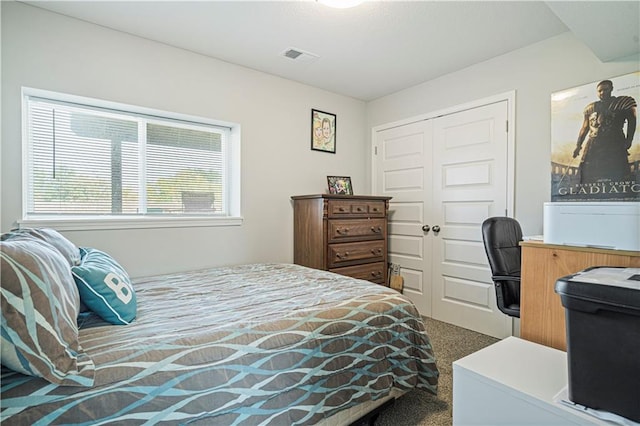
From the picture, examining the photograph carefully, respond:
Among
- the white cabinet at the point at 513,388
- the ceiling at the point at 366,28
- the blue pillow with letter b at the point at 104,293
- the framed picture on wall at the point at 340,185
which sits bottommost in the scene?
the white cabinet at the point at 513,388

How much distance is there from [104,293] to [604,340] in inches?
69.0

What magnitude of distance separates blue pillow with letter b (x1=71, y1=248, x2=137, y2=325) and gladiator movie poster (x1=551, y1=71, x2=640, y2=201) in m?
2.90

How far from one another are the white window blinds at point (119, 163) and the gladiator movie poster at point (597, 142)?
285 centimetres

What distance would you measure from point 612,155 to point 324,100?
260cm

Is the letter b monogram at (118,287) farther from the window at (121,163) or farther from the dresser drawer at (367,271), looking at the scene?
the dresser drawer at (367,271)

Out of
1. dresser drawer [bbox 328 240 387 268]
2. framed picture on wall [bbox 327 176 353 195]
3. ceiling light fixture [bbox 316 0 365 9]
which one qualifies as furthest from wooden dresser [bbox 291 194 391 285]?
ceiling light fixture [bbox 316 0 365 9]

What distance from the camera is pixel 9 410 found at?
2.73 ft

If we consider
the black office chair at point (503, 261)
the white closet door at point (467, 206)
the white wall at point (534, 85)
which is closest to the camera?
the black office chair at point (503, 261)

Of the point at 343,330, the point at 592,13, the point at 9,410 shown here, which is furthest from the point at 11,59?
the point at 592,13

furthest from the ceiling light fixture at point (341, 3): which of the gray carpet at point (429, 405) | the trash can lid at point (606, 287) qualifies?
the gray carpet at point (429, 405)

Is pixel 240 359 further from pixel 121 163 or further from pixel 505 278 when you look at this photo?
pixel 121 163

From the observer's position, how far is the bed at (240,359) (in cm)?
95

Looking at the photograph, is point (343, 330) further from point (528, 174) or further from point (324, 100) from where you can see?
point (324, 100)

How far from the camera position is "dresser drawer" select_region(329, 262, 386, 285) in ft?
10.0
